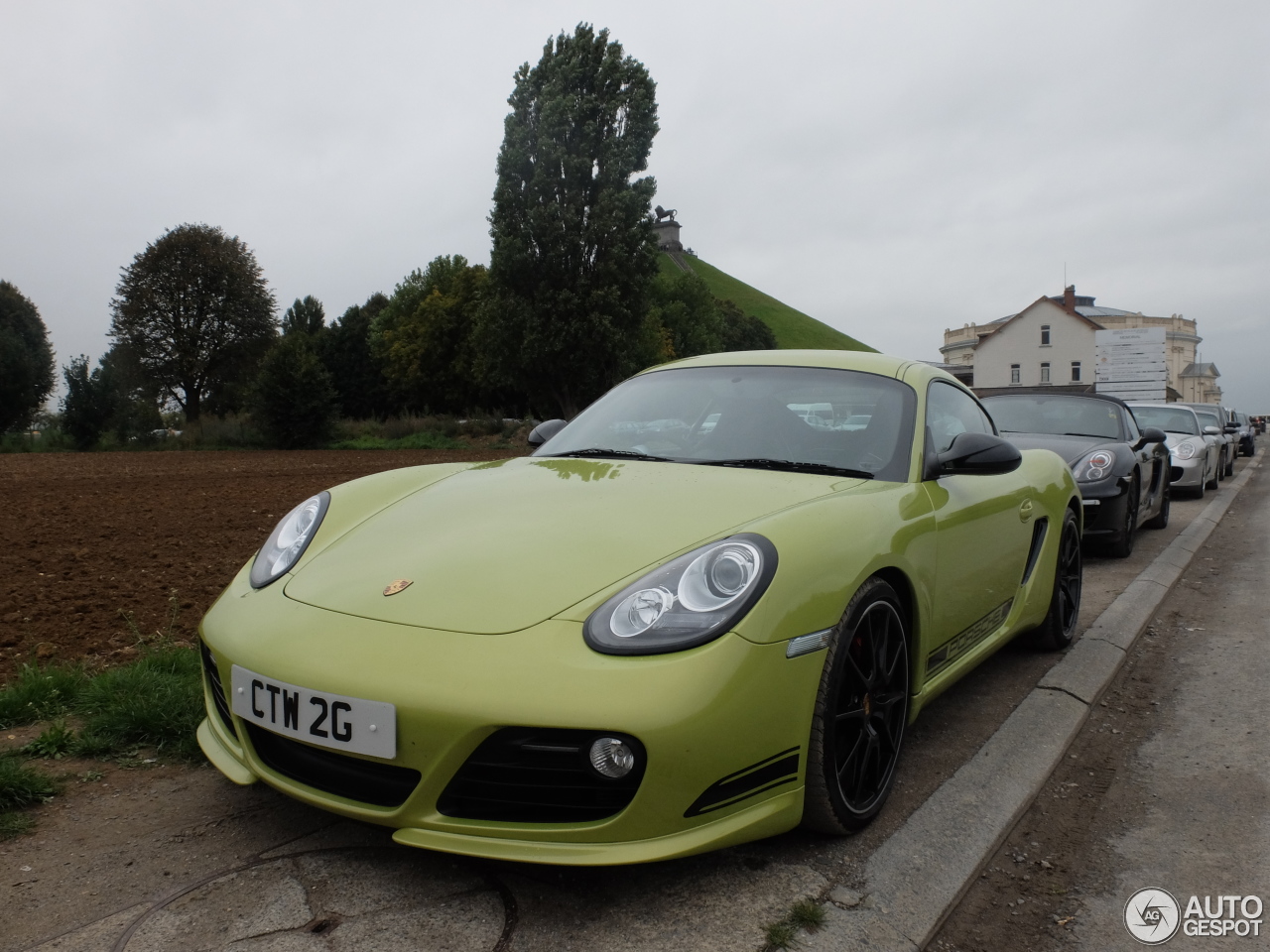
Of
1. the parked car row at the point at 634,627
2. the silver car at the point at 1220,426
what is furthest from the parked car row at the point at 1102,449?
the silver car at the point at 1220,426

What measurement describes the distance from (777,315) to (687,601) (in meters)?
109

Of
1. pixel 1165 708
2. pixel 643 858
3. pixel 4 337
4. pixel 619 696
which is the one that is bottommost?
Result: pixel 1165 708

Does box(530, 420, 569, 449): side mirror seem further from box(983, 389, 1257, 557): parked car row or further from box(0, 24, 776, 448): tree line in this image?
box(0, 24, 776, 448): tree line

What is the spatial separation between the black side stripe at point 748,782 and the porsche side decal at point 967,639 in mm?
881

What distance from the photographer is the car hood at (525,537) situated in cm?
226

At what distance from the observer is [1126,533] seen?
7.43 metres

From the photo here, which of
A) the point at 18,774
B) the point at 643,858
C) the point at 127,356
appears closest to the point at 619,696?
the point at 643,858

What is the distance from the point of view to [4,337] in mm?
41594

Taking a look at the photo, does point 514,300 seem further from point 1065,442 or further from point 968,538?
point 968,538

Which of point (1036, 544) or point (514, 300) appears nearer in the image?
point (1036, 544)

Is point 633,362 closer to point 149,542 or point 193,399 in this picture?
point 193,399

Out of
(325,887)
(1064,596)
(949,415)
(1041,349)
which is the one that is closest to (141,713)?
(325,887)

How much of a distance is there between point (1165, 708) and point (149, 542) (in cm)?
757

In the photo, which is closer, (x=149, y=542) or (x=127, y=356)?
(x=149, y=542)
